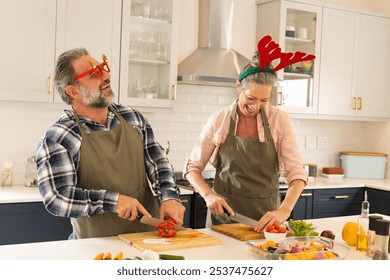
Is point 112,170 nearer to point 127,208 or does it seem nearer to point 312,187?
point 127,208

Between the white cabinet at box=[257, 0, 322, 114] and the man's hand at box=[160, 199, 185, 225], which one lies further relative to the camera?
the white cabinet at box=[257, 0, 322, 114]

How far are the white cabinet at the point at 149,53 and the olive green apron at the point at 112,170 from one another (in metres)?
1.55

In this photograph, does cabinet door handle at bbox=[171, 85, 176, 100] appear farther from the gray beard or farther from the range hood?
the gray beard

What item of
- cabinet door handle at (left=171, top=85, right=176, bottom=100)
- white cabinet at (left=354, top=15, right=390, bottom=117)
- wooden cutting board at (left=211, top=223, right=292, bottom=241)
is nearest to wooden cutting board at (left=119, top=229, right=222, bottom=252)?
wooden cutting board at (left=211, top=223, right=292, bottom=241)

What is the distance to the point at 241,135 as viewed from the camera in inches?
128

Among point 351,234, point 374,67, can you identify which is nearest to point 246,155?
point 351,234

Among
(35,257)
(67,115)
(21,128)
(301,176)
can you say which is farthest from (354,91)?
(35,257)

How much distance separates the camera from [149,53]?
4426 millimetres

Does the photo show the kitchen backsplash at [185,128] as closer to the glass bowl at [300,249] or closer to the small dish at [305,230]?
the small dish at [305,230]

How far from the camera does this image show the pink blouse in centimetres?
303

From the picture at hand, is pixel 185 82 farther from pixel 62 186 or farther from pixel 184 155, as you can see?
pixel 62 186

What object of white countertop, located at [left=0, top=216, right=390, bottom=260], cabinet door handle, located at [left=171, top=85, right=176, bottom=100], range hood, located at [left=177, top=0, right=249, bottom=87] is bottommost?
white countertop, located at [left=0, top=216, right=390, bottom=260]

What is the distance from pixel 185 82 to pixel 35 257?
2.68 metres

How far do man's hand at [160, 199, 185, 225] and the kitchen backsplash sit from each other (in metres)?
1.69
